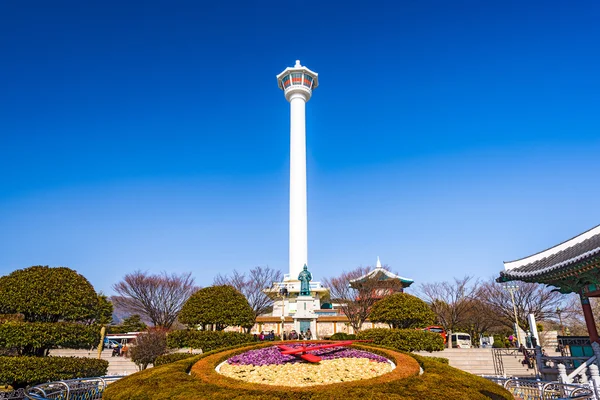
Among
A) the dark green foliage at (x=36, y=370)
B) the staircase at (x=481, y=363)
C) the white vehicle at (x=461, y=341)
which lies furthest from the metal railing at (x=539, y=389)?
the white vehicle at (x=461, y=341)

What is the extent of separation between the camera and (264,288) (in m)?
37.2

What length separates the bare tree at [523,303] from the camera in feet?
106

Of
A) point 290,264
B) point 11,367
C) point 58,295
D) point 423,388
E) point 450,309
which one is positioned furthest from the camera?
point 290,264

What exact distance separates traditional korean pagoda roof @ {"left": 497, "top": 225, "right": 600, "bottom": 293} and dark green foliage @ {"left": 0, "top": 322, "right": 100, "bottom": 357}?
1595cm

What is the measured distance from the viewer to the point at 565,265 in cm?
1180

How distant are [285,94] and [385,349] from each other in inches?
1725

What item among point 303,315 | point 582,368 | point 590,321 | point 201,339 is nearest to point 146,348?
point 201,339

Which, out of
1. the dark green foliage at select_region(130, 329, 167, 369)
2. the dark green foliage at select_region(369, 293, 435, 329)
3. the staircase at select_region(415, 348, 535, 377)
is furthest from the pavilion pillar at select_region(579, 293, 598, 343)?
the dark green foliage at select_region(130, 329, 167, 369)

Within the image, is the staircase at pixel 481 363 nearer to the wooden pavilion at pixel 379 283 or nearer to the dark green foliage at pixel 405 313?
the dark green foliage at pixel 405 313

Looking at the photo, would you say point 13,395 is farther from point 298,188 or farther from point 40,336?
point 298,188

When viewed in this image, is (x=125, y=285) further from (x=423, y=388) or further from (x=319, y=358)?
(x=423, y=388)

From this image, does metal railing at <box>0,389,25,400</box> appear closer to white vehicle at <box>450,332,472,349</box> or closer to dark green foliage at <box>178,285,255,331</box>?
dark green foliage at <box>178,285,255,331</box>

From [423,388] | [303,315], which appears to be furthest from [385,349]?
[303,315]

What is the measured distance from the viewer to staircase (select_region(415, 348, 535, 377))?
→ 18641mm
